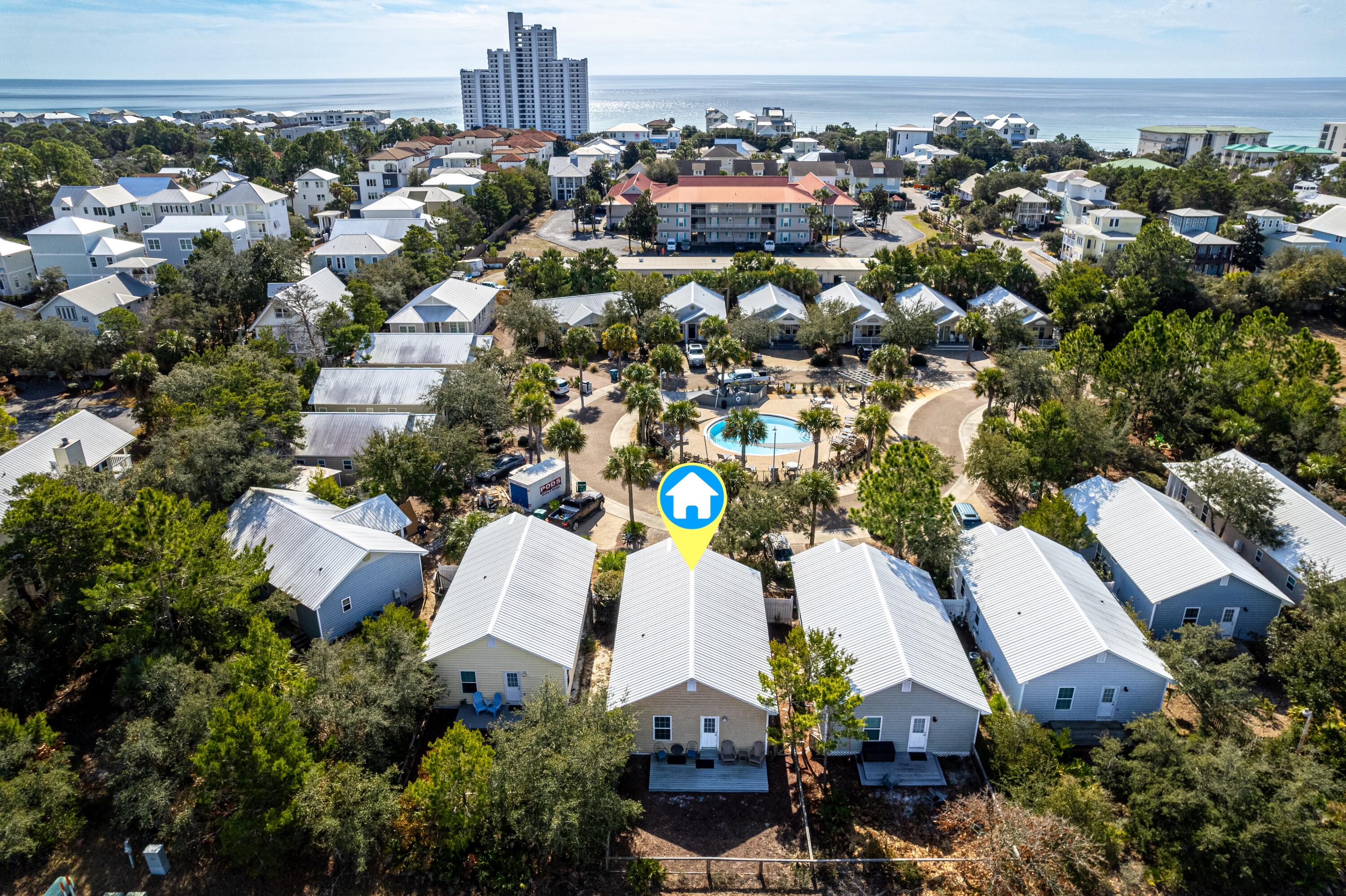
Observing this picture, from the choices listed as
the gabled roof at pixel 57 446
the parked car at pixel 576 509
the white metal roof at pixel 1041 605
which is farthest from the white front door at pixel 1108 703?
the gabled roof at pixel 57 446

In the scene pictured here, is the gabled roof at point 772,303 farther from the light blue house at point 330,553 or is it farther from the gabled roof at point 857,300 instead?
the light blue house at point 330,553

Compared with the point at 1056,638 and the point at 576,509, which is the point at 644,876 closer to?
the point at 1056,638

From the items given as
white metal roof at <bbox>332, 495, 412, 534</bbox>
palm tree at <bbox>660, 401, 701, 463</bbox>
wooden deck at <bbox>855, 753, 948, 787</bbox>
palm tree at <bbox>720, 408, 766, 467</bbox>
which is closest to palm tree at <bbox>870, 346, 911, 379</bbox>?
palm tree at <bbox>720, 408, 766, 467</bbox>

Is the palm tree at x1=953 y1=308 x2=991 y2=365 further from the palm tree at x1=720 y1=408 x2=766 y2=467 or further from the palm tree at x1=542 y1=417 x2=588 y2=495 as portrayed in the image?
the palm tree at x1=542 y1=417 x2=588 y2=495

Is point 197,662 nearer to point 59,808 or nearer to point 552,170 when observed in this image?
point 59,808

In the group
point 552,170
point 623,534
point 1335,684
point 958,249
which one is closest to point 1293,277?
point 958,249
